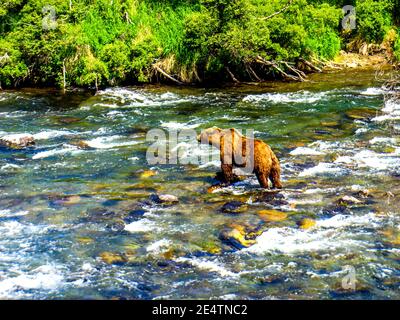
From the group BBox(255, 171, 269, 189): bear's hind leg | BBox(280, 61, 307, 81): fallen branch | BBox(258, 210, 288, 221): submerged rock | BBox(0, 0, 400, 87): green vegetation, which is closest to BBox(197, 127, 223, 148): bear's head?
BBox(255, 171, 269, 189): bear's hind leg

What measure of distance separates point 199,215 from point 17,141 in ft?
24.6

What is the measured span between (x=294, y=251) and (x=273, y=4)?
17371mm

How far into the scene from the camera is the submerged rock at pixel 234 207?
10281 mm

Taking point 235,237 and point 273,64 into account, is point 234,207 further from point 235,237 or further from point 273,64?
point 273,64

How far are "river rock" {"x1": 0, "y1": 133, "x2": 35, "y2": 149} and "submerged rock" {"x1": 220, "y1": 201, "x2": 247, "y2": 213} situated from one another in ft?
24.1

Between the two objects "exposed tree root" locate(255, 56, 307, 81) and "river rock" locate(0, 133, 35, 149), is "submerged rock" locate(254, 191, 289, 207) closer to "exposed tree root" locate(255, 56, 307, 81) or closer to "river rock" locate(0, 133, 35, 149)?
"river rock" locate(0, 133, 35, 149)

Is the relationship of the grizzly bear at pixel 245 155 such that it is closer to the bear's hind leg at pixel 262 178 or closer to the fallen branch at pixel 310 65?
the bear's hind leg at pixel 262 178

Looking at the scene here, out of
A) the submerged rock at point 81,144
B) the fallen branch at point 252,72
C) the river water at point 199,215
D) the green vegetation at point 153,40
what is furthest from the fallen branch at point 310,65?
the submerged rock at point 81,144

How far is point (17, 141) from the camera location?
1550 centimetres

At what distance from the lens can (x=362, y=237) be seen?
9.02 m


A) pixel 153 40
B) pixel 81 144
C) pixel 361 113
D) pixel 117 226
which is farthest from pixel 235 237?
pixel 153 40

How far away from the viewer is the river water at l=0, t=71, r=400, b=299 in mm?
7867

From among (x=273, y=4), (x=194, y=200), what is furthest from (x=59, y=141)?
(x=273, y=4)
